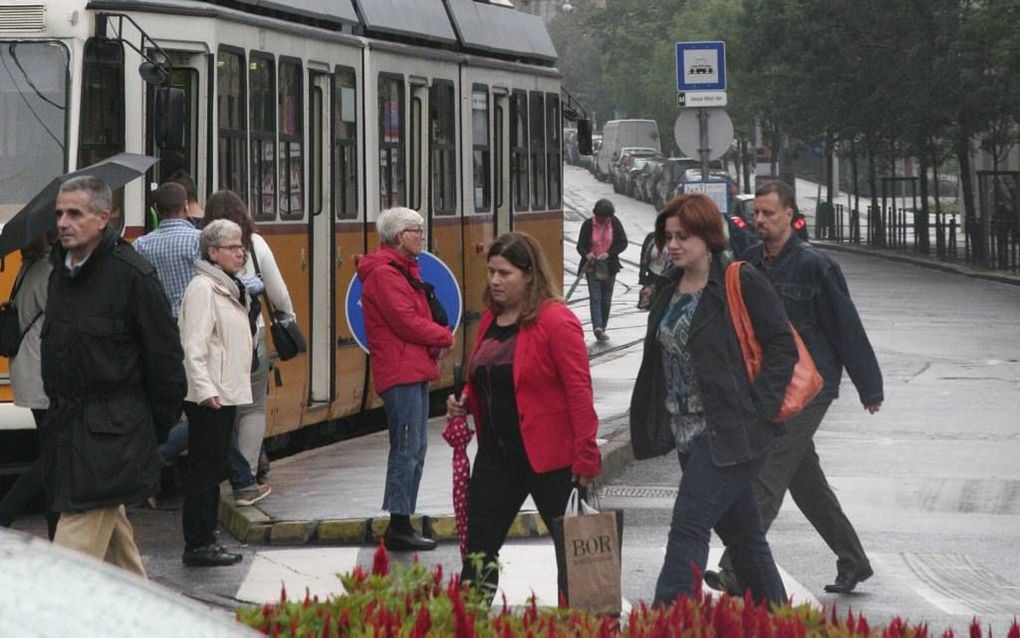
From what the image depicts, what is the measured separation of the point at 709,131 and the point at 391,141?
22.3ft

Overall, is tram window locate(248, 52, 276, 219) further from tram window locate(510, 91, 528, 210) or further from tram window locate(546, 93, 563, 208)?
tram window locate(546, 93, 563, 208)

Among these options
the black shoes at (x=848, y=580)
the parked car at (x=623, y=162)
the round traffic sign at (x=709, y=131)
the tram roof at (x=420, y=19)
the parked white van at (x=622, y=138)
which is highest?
the parked white van at (x=622, y=138)

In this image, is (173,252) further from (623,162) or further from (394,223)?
(623,162)

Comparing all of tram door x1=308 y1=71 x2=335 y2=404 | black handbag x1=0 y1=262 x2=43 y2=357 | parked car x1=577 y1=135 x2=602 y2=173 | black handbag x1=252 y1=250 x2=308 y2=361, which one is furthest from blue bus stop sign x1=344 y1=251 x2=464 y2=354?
parked car x1=577 y1=135 x2=602 y2=173

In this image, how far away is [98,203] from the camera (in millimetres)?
7758

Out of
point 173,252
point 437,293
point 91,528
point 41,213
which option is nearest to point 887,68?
point 437,293

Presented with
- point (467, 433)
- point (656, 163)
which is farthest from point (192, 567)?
point (656, 163)

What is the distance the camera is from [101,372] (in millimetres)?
7594

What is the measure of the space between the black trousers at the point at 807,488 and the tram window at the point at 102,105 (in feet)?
13.6

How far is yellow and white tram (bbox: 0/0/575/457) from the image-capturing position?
39.1 ft

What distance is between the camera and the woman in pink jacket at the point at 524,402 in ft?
25.2

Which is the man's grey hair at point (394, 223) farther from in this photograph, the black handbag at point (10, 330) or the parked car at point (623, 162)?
the parked car at point (623, 162)

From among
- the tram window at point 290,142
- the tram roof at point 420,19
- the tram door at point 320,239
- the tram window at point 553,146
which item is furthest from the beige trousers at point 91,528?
the tram window at point 553,146

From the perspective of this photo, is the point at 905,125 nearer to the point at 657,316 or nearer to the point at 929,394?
the point at 929,394
